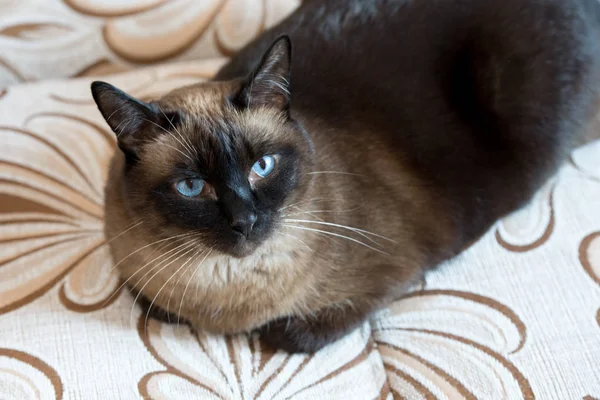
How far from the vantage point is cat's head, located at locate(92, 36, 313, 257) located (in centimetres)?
96

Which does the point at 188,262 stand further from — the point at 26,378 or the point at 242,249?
the point at 26,378

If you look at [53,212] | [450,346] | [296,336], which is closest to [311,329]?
[296,336]

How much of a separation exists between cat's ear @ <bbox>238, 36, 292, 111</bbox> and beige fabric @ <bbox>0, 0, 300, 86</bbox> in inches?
27.5

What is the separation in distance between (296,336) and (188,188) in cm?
37

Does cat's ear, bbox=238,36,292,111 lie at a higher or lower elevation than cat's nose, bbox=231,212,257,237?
higher

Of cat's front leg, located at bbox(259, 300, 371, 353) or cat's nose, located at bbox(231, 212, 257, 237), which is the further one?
cat's front leg, located at bbox(259, 300, 371, 353)

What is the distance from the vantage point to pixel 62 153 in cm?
148

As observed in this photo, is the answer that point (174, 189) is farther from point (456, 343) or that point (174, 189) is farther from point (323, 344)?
point (456, 343)

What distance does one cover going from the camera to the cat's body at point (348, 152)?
1.00 m

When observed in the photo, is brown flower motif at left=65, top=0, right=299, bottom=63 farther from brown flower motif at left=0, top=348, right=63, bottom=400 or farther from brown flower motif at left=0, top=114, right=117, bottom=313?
brown flower motif at left=0, top=348, right=63, bottom=400

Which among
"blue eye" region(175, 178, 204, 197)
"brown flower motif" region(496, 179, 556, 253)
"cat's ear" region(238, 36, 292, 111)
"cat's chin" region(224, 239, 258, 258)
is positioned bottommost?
"brown flower motif" region(496, 179, 556, 253)

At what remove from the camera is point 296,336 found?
45.8 inches

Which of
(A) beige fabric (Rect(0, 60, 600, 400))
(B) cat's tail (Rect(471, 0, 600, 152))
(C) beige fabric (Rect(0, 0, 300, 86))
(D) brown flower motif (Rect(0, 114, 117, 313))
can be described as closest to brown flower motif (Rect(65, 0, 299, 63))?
(C) beige fabric (Rect(0, 0, 300, 86))

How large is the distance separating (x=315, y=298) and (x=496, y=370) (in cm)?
35
